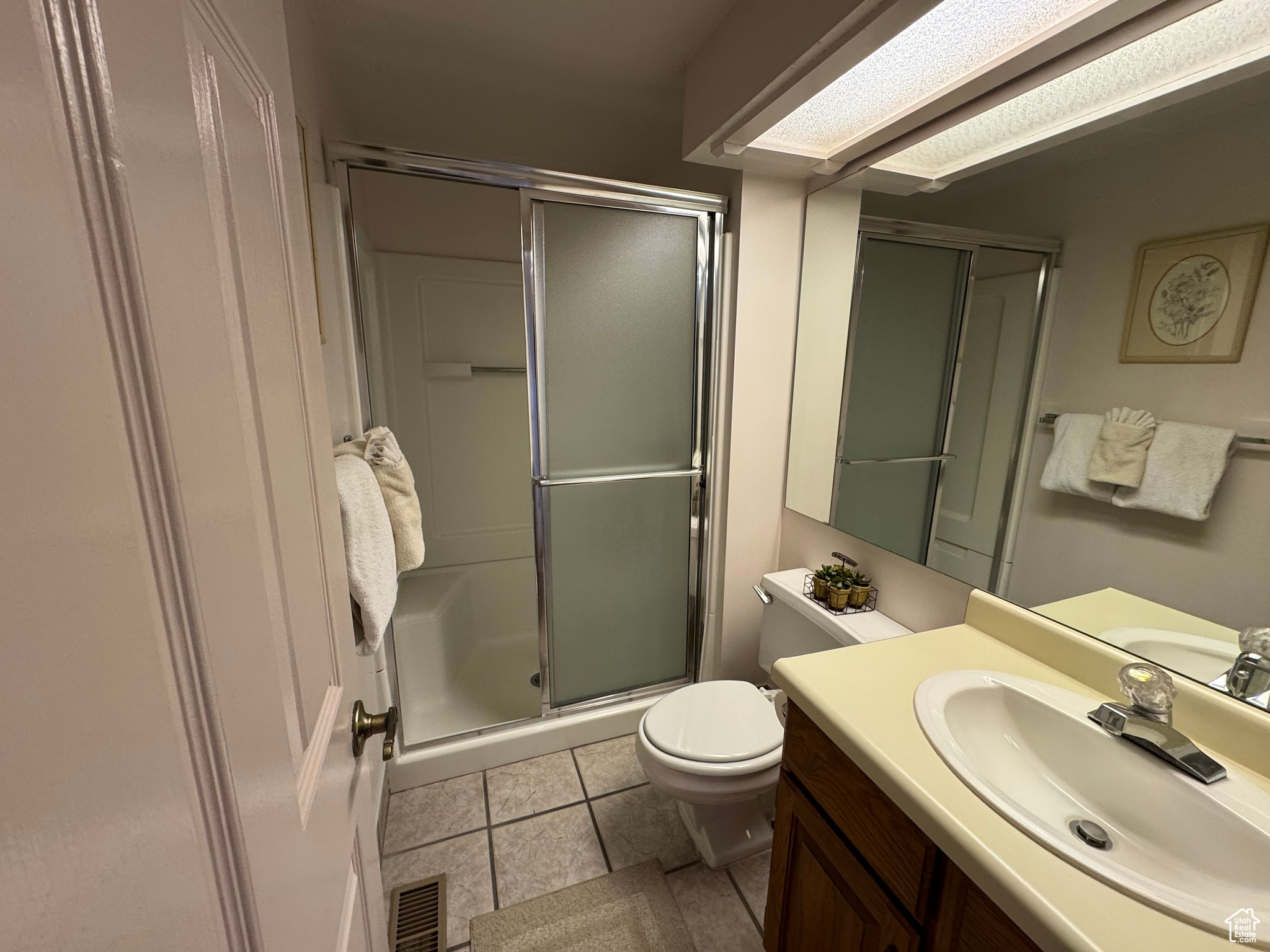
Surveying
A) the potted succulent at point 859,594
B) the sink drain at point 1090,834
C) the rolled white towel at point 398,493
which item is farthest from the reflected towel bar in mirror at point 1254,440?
the rolled white towel at point 398,493

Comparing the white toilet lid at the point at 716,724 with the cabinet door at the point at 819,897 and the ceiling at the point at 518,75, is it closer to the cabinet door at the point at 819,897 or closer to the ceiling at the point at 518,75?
the cabinet door at the point at 819,897

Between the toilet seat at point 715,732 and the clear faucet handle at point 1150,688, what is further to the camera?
the toilet seat at point 715,732

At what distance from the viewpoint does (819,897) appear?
0.95m

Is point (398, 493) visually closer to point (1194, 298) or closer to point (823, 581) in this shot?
point (823, 581)

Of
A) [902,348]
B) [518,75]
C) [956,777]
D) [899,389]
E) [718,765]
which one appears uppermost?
[518,75]

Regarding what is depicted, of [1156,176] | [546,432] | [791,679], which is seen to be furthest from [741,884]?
[1156,176]

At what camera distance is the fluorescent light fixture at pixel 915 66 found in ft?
3.13

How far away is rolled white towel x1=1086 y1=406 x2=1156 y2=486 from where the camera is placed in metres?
0.92

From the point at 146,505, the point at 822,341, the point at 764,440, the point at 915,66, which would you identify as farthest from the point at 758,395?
the point at 146,505

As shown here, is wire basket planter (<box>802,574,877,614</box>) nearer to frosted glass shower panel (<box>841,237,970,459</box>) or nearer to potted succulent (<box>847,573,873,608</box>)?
potted succulent (<box>847,573,873,608</box>)

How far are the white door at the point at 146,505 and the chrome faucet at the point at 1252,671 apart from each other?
4.34 feet

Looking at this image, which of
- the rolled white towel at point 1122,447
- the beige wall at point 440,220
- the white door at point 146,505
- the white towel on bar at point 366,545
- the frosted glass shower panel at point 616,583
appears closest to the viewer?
the white door at point 146,505

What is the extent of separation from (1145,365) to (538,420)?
57.6 inches

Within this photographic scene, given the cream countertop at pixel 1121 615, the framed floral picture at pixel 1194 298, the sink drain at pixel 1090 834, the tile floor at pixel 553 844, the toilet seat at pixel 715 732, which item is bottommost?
the tile floor at pixel 553 844
